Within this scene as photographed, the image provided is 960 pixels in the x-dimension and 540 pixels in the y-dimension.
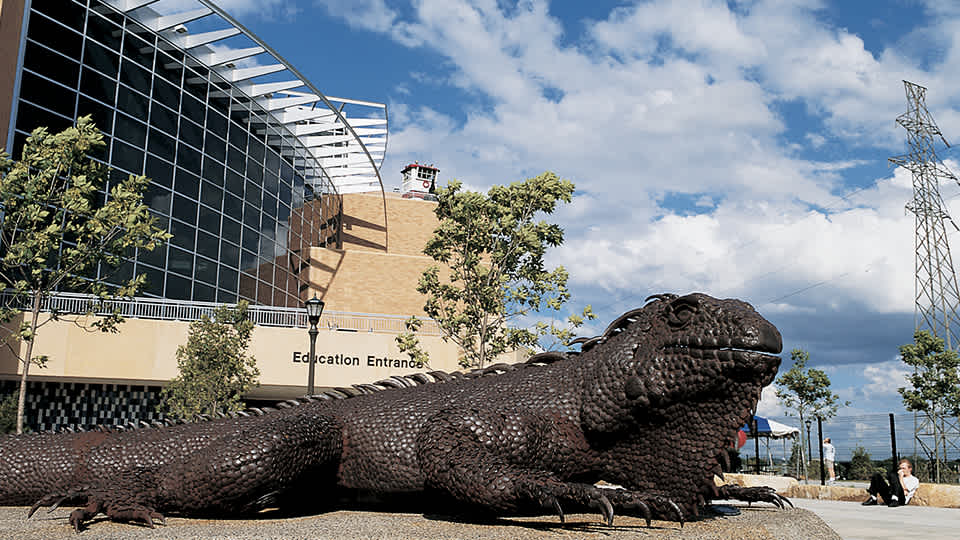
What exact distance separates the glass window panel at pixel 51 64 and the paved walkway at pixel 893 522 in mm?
27673

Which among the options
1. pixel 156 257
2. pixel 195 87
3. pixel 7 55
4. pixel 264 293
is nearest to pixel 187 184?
pixel 156 257

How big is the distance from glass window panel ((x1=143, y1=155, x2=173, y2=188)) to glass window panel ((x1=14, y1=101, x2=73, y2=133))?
4.18 metres

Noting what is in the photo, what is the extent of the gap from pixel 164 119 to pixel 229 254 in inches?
265

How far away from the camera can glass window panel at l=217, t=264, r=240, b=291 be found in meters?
32.6

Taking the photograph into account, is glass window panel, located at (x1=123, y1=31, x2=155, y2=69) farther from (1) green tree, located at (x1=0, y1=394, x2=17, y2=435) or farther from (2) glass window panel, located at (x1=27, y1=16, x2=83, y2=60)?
(1) green tree, located at (x1=0, y1=394, x2=17, y2=435)

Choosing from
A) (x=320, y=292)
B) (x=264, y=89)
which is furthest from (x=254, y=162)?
(x=320, y=292)

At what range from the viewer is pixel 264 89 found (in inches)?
1339

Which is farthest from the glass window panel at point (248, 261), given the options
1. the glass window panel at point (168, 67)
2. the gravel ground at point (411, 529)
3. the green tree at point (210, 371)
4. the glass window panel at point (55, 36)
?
the gravel ground at point (411, 529)

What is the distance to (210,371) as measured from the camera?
20797mm

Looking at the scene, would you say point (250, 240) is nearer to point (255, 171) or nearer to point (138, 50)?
point (255, 171)

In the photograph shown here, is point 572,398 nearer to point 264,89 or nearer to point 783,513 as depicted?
point 783,513

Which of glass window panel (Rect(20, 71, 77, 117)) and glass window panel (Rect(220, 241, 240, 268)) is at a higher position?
glass window panel (Rect(20, 71, 77, 117))

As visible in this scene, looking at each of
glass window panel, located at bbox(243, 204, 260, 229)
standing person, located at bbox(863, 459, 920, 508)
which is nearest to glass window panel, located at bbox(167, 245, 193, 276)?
glass window panel, located at bbox(243, 204, 260, 229)

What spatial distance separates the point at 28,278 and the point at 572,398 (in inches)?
508
